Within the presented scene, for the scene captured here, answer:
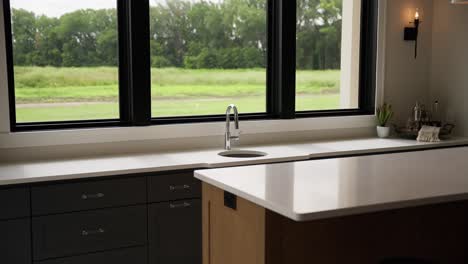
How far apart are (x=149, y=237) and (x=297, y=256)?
129cm

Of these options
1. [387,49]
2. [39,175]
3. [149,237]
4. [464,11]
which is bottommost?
[149,237]

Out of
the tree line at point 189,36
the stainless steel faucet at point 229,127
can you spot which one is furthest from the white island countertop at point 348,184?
the tree line at point 189,36

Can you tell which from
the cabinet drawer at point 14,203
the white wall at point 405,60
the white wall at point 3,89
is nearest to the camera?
the cabinet drawer at point 14,203

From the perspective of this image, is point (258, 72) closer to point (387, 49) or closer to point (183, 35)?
point (183, 35)

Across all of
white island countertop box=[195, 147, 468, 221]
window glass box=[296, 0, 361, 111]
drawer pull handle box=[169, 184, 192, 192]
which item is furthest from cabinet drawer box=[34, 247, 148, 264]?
window glass box=[296, 0, 361, 111]

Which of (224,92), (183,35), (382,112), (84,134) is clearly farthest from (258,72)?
(84,134)

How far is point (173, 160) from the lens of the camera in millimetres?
3676

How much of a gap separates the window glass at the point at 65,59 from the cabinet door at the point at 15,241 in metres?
0.96

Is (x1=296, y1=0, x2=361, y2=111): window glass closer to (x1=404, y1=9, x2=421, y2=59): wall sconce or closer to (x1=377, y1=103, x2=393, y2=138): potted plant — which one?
(x1=377, y1=103, x2=393, y2=138): potted plant

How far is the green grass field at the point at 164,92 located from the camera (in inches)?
151

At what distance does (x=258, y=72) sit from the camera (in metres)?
4.62

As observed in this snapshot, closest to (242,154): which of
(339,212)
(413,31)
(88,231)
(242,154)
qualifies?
(242,154)

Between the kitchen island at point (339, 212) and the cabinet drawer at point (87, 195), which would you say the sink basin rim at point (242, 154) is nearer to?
the cabinet drawer at point (87, 195)

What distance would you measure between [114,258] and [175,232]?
16.0 inches
